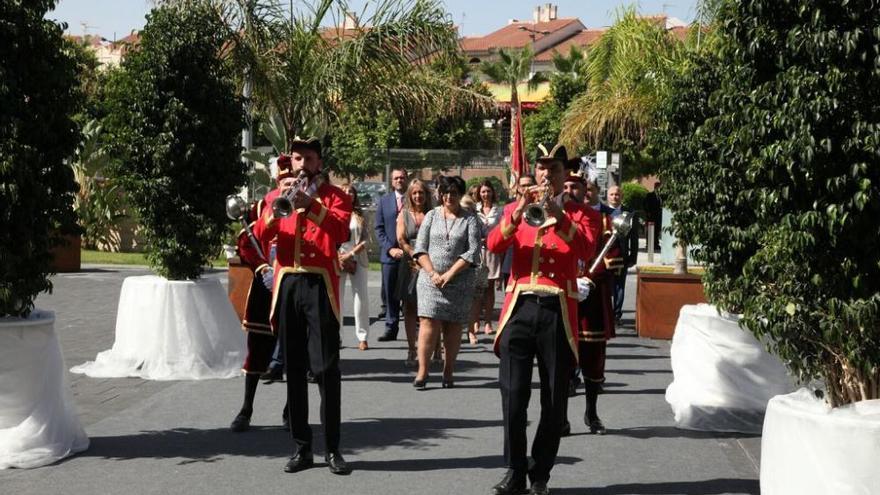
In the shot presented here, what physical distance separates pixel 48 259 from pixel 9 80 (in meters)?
1.12

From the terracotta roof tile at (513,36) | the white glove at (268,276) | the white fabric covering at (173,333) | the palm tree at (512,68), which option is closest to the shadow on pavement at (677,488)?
the white glove at (268,276)

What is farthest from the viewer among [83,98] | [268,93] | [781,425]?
[268,93]

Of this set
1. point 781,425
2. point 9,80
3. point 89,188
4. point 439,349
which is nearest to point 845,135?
Result: point 781,425

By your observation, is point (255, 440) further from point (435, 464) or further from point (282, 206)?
point (282, 206)

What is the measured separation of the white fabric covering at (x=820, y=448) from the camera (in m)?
6.00

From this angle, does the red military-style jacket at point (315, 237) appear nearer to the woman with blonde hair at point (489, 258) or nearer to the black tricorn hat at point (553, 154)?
the black tricorn hat at point (553, 154)

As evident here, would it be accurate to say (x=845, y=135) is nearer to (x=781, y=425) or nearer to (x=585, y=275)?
(x=781, y=425)

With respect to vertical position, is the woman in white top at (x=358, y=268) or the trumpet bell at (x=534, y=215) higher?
the trumpet bell at (x=534, y=215)

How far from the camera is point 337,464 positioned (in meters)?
7.93

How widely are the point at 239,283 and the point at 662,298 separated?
4.98 metres

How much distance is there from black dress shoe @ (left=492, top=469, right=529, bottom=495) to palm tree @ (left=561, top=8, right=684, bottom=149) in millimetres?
12377

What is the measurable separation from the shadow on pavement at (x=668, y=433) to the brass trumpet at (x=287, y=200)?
9.72 ft

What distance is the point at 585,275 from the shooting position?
9.43 meters

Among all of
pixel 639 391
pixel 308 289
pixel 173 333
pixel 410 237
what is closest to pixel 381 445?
pixel 308 289
